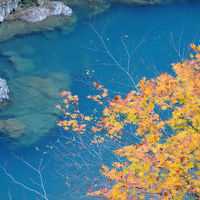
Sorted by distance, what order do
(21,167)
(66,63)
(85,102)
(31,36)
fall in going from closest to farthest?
1. (21,167)
2. (85,102)
3. (66,63)
4. (31,36)

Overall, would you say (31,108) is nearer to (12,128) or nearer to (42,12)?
(12,128)

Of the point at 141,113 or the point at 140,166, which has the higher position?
the point at 141,113

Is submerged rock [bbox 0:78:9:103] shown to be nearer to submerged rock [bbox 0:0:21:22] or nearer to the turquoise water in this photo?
the turquoise water

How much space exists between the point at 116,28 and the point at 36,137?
450 inches

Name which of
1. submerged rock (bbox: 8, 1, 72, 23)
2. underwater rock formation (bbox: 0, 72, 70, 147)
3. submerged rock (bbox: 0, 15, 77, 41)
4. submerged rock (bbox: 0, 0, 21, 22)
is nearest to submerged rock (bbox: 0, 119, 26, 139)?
underwater rock formation (bbox: 0, 72, 70, 147)

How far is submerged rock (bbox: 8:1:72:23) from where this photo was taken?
826 inches

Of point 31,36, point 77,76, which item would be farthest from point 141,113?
point 31,36

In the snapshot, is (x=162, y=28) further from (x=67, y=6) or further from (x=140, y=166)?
(x=140, y=166)

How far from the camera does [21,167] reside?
34.5 ft

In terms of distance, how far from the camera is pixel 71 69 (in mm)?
15891

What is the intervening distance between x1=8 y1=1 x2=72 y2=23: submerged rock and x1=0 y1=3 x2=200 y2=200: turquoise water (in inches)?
70.6

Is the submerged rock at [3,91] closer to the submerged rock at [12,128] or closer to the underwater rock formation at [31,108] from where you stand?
the underwater rock formation at [31,108]

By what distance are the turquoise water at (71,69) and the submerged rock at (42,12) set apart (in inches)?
70.6

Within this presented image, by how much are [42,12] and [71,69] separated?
7.80 m
